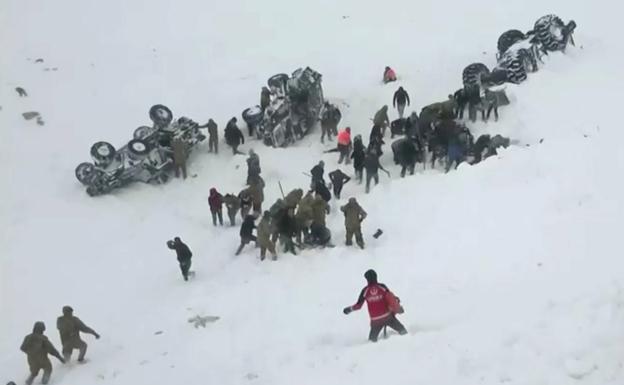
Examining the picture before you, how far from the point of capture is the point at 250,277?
16812 millimetres

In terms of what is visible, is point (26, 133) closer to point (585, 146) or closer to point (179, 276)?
point (179, 276)

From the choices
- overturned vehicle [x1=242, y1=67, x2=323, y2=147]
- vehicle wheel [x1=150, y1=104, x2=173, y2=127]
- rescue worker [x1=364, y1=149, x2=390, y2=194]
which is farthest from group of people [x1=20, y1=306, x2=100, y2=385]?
overturned vehicle [x1=242, y1=67, x2=323, y2=147]

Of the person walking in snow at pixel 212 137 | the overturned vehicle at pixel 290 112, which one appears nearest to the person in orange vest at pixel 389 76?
the overturned vehicle at pixel 290 112

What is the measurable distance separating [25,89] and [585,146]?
1781cm

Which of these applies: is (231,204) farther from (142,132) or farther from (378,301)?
(378,301)

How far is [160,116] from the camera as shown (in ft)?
78.9

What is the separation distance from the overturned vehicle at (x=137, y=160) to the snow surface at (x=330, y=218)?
1.34ft

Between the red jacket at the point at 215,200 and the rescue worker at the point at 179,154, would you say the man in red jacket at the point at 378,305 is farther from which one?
the rescue worker at the point at 179,154

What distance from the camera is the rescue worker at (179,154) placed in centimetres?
2262

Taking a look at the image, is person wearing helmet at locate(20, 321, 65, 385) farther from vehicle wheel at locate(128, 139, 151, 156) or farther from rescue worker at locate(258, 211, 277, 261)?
vehicle wheel at locate(128, 139, 151, 156)

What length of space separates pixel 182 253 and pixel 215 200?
A: 3.04m

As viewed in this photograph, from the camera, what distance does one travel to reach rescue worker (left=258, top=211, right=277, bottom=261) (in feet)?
55.7

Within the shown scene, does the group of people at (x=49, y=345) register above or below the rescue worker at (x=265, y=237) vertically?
below

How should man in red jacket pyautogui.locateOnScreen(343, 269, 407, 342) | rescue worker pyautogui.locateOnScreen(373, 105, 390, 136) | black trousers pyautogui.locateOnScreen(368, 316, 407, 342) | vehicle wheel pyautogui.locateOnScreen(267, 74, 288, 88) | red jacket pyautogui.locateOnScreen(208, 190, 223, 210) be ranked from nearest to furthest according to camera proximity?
man in red jacket pyautogui.locateOnScreen(343, 269, 407, 342)
black trousers pyautogui.locateOnScreen(368, 316, 407, 342)
red jacket pyautogui.locateOnScreen(208, 190, 223, 210)
rescue worker pyautogui.locateOnScreen(373, 105, 390, 136)
vehicle wheel pyautogui.locateOnScreen(267, 74, 288, 88)
